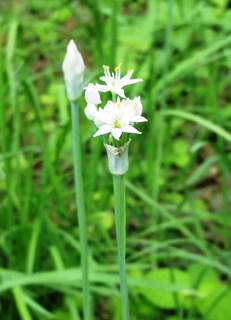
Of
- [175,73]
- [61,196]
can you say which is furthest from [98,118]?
[175,73]

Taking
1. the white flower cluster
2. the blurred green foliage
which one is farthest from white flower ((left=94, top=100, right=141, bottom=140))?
the blurred green foliage

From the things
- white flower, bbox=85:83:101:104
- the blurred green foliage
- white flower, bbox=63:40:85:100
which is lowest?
the blurred green foliage

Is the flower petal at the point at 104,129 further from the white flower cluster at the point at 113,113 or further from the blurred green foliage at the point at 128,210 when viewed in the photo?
the blurred green foliage at the point at 128,210

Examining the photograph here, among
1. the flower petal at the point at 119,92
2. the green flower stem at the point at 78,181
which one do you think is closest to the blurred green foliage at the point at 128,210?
the green flower stem at the point at 78,181

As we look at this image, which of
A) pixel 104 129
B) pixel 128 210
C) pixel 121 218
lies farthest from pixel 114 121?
pixel 128 210

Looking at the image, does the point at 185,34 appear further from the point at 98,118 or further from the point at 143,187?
the point at 98,118

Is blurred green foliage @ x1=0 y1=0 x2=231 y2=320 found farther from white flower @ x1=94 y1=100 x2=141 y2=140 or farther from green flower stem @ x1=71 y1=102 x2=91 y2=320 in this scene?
white flower @ x1=94 y1=100 x2=141 y2=140
